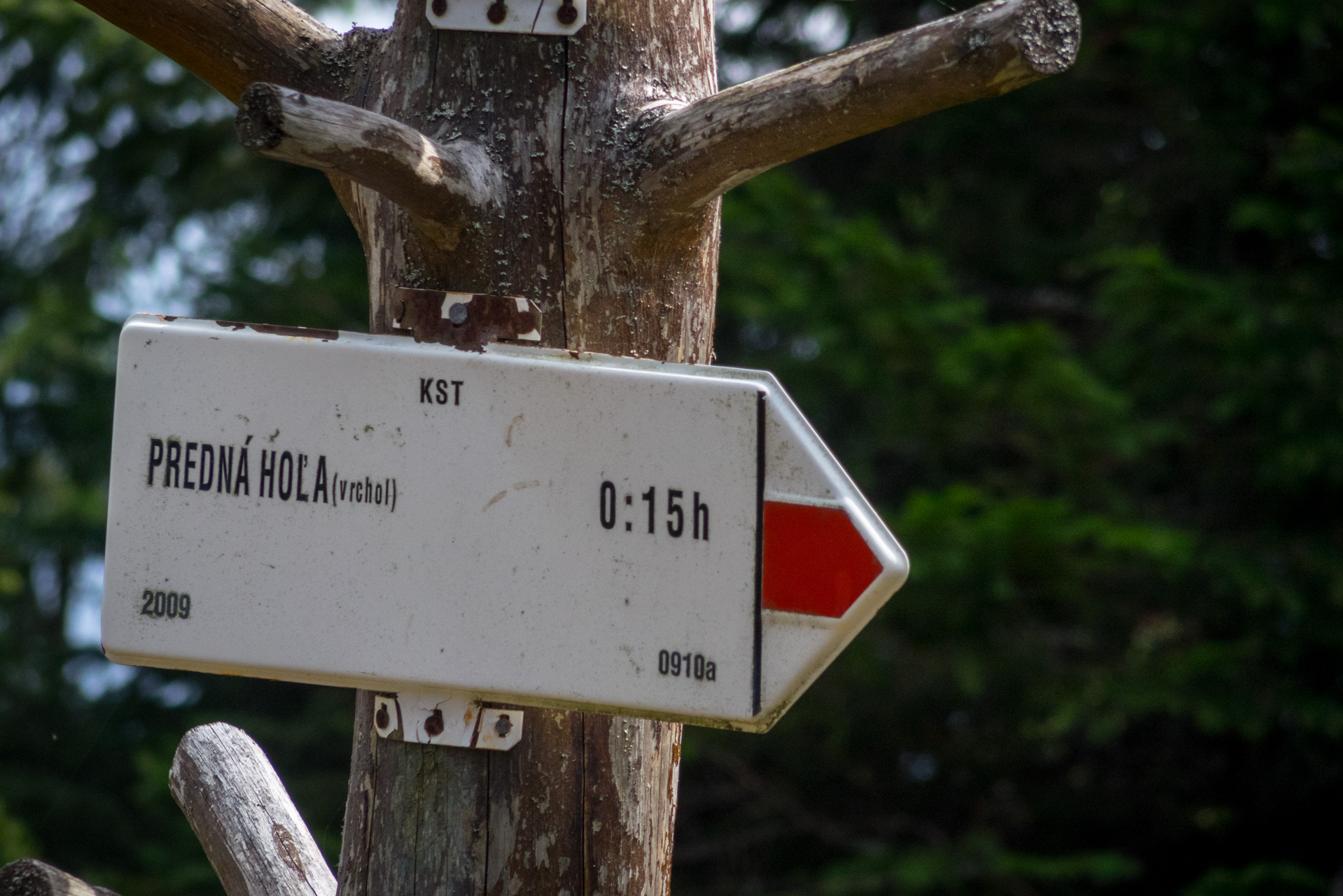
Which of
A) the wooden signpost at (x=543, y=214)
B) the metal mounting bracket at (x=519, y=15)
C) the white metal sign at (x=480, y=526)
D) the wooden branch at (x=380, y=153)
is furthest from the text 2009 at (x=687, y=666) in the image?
the metal mounting bracket at (x=519, y=15)

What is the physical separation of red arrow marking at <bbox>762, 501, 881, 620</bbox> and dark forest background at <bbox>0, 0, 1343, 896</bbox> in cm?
257

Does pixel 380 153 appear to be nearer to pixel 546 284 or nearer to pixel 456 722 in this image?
pixel 546 284

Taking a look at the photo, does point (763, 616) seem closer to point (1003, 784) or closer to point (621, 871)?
point (621, 871)

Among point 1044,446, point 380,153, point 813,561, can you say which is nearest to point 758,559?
point 813,561

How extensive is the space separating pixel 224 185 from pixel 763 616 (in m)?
6.82

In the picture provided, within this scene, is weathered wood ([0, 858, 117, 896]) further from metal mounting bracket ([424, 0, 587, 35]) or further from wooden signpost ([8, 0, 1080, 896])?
metal mounting bracket ([424, 0, 587, 35])

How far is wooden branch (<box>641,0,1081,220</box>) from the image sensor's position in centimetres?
90

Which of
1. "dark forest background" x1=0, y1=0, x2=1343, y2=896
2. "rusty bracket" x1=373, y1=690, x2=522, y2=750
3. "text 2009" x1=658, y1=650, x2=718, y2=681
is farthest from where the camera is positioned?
"dark forest background" x1=0, y1=0, x2=1343, y2=896

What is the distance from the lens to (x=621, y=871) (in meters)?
1.11

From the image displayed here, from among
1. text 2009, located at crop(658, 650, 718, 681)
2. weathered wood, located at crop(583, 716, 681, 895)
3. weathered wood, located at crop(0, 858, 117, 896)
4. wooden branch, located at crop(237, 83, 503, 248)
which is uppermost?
wooden branch, located at crop(237, 83, 503, 248)

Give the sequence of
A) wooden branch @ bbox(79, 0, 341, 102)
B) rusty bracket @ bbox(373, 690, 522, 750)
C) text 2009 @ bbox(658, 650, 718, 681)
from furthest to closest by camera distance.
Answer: wooden branch @ bbox(79, 0, 341, 102) < rusty bracket @ bbox(373, 690, 522, 750) < text 2009 @ bbox(658, 650, 718, 681)

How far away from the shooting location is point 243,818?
4.65ft

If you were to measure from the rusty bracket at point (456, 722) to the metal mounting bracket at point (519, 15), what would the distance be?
0.67 meters

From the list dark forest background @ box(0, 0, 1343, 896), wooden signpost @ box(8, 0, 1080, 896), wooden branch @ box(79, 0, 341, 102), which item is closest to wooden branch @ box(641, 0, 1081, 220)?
wooden signpost @ box(8, 0, 1080, 896)
